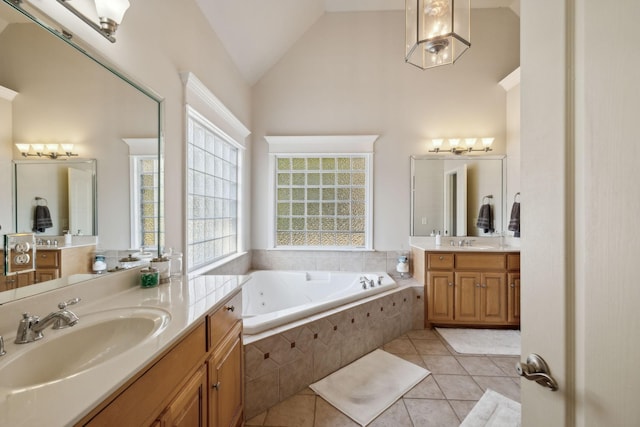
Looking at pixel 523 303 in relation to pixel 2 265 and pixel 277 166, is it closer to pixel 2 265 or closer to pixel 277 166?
pixel 2 265

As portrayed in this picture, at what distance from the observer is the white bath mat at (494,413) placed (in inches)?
67.7

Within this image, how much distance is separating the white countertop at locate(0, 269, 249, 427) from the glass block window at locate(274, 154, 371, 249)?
6.84ft

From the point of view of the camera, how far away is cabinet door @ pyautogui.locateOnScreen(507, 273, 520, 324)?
2.99m

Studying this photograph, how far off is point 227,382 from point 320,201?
263 centimetres

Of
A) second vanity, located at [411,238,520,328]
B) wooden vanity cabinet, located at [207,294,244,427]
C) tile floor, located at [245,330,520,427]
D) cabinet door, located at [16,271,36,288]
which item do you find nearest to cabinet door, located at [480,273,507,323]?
second vanity, located at [411,238,520,328]

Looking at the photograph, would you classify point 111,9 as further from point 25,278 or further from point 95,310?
point 95,310

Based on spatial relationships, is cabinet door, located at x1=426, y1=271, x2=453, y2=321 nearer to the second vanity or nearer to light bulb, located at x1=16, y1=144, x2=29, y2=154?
the second vanity

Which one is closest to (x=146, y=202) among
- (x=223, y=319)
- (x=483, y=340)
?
(x=223, y=319)

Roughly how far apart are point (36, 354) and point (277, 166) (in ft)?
10.2

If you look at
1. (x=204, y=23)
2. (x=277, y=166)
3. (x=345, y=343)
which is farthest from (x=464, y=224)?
(x=204, y=23)

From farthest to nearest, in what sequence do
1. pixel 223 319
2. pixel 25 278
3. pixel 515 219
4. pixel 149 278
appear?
pixel 515 219 < pixel 149 278 < pixel 223 319 < pixel 25 278

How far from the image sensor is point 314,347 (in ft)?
6.86

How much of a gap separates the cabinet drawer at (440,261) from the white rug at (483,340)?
692 millimetres

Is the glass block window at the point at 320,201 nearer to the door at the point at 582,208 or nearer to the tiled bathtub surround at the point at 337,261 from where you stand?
the tiled bathtub surround at the point at 337,261
